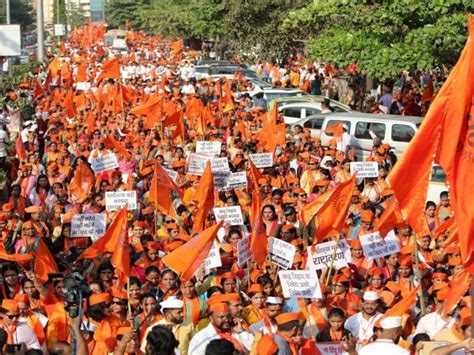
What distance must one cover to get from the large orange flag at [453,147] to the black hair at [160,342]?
163cm

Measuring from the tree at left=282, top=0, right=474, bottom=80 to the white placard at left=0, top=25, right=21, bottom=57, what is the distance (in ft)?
36.7

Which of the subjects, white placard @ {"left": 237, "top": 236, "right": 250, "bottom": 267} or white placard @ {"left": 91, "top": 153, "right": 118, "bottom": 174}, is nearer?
white placard @ {"left": 237, "top": 236, "right": 250, "bottom": 267}

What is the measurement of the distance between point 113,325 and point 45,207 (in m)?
5.15

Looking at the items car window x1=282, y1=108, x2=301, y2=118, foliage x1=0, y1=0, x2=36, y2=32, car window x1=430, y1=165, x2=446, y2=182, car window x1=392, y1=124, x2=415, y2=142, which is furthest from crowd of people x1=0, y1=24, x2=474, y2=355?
foliage x1=0, y1=0, x2=36, y2=32

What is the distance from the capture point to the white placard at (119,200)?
502 inches

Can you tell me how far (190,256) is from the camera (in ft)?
30.4

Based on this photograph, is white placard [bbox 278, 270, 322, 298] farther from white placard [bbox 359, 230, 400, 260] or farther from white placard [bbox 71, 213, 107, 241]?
white placard [bbox 71, 213, 107, 241]

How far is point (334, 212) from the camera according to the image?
10.7 m

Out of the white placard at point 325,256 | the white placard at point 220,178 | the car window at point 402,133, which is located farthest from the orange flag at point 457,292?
the car window at point 402,133

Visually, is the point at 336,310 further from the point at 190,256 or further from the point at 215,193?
the point at 215,193

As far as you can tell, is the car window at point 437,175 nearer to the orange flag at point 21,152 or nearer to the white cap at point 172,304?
the orange flag at point 21,152

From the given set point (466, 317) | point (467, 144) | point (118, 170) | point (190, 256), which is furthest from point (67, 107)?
Result: point (467, 144)

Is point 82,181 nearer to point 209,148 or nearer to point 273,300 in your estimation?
point 209,148

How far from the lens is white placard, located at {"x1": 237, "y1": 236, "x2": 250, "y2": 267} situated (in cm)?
1028
